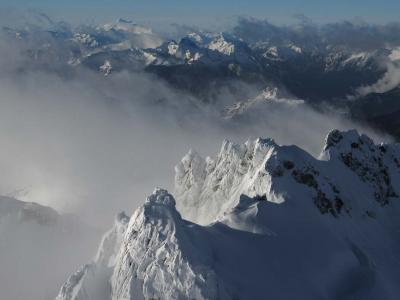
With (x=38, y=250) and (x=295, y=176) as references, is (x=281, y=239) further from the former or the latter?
(x=38, y=250)

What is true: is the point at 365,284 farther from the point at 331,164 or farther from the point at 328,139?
the point at 328,139

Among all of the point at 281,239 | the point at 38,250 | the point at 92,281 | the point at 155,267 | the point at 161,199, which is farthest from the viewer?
the point at 38,250

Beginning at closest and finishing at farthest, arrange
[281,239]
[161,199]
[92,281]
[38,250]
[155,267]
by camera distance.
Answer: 1. [155,267]
2. [92,281]
3. [161,199]
4. [281,239]
5. [38,250]

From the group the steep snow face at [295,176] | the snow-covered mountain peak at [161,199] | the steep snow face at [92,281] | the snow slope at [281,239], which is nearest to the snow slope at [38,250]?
the steep snow face at [295,176]

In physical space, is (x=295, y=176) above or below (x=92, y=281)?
below

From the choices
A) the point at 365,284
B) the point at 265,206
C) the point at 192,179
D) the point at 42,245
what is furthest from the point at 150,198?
the point at 42,245

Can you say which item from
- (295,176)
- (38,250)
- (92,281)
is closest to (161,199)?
(92,281)

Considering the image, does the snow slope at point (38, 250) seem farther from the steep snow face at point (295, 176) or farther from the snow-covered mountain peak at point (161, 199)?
the snow-covered mountain peak at point (161, 199)
